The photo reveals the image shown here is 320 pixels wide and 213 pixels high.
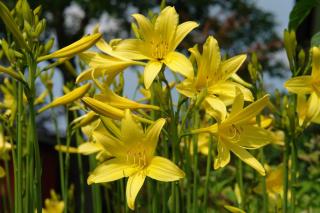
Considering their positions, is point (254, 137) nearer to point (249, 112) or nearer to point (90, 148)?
point (249, 112)

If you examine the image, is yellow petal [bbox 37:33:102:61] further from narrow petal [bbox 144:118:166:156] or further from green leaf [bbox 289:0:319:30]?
green leaf [bbox 289:0:319:30]

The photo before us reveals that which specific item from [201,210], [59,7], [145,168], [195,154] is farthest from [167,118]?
[59,7]

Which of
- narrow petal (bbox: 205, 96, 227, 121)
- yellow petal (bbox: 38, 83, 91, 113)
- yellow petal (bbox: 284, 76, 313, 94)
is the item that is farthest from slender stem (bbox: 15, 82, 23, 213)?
yellow petal (bbox: 284, 76, 313, 94)


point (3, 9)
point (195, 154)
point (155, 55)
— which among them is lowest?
point (195, 154)

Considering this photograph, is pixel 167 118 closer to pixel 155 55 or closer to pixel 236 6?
pixel 155 55

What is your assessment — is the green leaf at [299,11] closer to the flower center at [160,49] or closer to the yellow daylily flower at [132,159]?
the flower center at [160,49]

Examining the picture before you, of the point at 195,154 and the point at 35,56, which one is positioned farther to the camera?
Result: the point at 195,154
